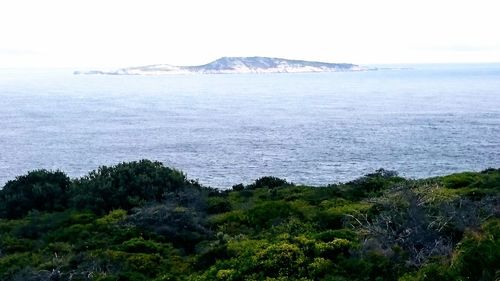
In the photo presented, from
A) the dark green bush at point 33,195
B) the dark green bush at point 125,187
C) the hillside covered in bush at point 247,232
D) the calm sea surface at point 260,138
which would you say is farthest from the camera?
the calm sea surface at point 260,138

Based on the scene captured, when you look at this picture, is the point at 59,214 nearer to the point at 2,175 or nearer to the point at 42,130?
the point at 2,175

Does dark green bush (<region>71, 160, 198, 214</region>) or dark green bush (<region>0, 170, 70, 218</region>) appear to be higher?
dark green bush (<region>71, 160, 198, 214</region>)

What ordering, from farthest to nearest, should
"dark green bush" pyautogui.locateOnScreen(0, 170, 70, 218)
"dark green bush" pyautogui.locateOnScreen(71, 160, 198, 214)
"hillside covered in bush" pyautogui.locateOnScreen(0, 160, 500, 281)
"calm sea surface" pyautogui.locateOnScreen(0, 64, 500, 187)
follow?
"calm sea surface" pyautogui.locateOnScreen(0, 64, 500, 187) < "dark green bush" pyautogui.locateOnScreen(0, 170, 70, 218) < "dark green bush" pyautogui.locateOnScreen(71, 160, 198, 214) < "hillside covered in bush" pyautogui.locateOnScreen(0, 160, 500, 281)

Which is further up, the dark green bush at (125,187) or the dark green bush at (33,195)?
the dark green bush at (125,187)

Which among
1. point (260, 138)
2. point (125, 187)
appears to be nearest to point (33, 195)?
point (125, 187)

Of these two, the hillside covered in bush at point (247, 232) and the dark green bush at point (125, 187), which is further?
the dark green bush at point (125, 187)

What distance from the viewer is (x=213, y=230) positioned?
19.9 metres

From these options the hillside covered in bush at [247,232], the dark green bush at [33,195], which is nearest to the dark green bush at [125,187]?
the hillside covered in bush at [247,232]

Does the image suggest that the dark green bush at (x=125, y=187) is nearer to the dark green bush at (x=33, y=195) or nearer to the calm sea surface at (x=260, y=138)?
the dark green bush at (x=33, y=195)

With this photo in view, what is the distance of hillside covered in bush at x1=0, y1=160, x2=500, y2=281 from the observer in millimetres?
13680

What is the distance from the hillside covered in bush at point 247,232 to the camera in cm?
1368

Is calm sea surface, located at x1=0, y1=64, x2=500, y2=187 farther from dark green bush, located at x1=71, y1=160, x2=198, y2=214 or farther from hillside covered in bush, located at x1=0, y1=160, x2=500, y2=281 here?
hillside covered in bush, located at x1=0, y1=160, x2=500, y2=281

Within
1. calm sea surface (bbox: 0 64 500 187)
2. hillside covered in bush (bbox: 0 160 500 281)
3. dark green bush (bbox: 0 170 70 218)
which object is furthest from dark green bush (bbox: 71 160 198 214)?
calm sea surface (bbox: 0 64 500 187)

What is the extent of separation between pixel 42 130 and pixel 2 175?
33355 millimetres
